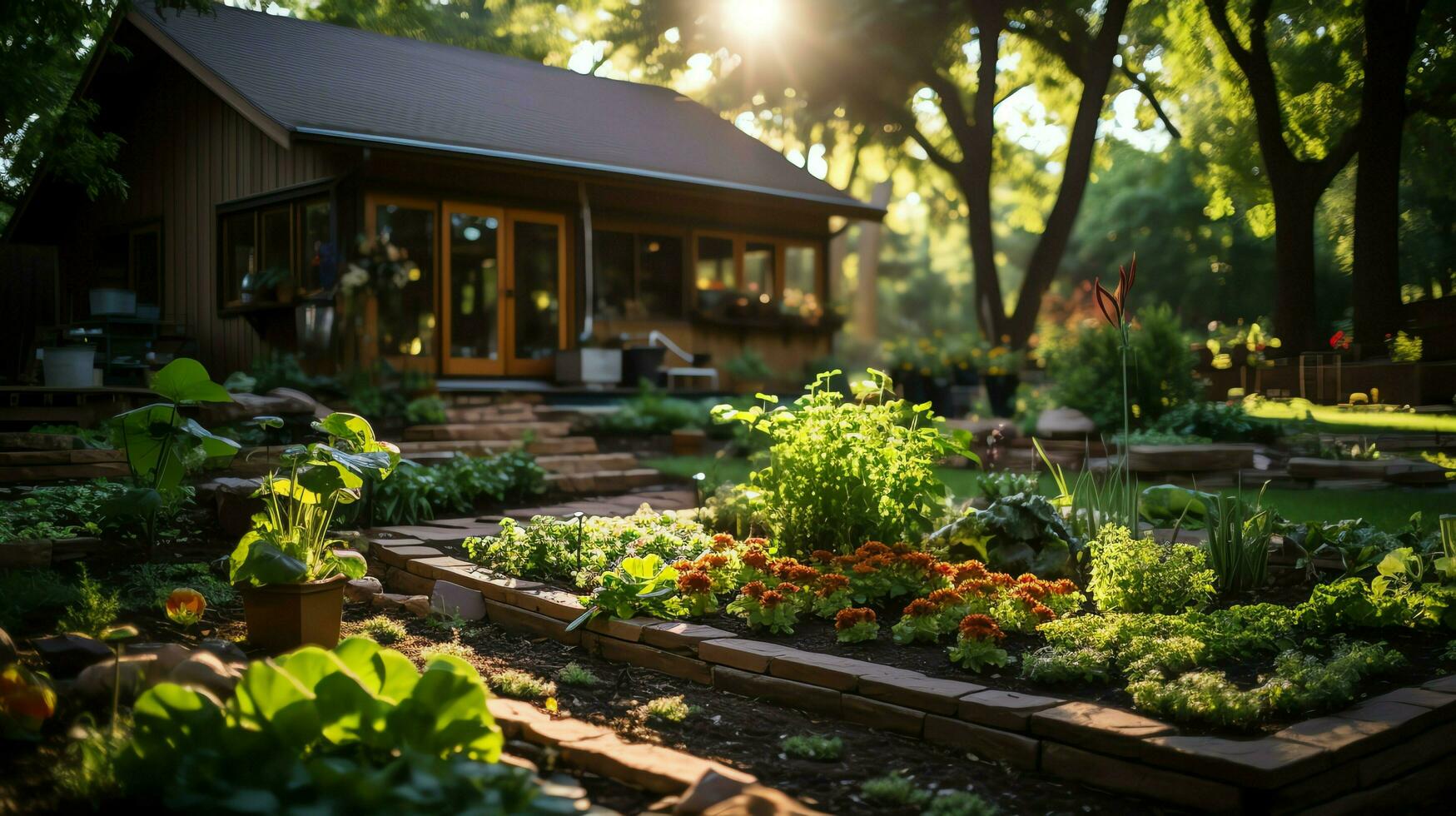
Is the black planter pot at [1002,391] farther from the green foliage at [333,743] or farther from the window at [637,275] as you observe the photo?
the green foliage at [333,743]

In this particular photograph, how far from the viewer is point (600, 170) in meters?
11.1

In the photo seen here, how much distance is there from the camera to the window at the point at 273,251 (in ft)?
35.0

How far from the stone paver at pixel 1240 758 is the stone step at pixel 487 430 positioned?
6.32 m

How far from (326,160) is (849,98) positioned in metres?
8.66

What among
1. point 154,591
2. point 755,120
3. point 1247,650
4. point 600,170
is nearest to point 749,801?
point 1247,650

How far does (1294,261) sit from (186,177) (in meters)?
11.7

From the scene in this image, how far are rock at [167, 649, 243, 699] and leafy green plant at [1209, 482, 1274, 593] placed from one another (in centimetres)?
355

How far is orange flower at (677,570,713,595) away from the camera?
387 cm

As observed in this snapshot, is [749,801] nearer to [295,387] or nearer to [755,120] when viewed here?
[295,387]

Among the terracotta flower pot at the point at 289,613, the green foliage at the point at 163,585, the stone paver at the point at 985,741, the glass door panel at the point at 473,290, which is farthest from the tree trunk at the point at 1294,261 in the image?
the glass door panel at the point at 473,290

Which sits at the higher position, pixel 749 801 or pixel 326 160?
pixel 326 160

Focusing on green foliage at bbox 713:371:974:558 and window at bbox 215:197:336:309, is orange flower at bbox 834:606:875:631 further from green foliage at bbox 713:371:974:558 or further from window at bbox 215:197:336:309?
window at bbox 215:197:336:309

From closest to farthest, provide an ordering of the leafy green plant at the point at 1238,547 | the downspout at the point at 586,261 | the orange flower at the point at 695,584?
the orange flower at the point at 695,584 → the leafy green plant at the point at 1238,547 → the downspout at the point at 586,261

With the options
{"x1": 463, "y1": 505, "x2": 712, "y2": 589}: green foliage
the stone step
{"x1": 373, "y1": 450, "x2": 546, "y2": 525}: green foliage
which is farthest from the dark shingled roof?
{"x1": 463, "y1": 505, "x2": 712, "y2": 589}: green foliage
